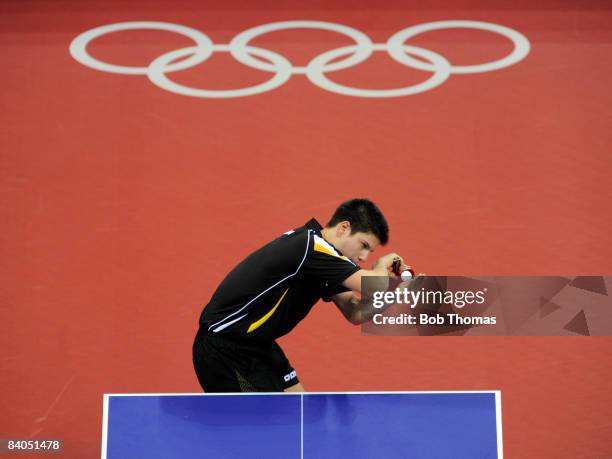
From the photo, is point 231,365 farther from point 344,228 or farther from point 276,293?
point 344,228

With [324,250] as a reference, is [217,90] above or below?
above

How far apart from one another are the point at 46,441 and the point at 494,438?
2667 mm

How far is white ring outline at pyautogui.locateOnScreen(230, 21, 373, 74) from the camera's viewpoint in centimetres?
555

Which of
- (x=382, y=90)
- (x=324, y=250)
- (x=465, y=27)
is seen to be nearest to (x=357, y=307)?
Answer: (x=324, y=250)

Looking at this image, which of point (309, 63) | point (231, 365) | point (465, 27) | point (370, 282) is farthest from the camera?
point (465, 27)

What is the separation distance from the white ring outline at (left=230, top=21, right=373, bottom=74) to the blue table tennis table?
3436mm

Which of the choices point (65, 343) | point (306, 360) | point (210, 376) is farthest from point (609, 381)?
point (65, 343)

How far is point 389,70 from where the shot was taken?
5.52 metres

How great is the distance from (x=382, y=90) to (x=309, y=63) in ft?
1.94

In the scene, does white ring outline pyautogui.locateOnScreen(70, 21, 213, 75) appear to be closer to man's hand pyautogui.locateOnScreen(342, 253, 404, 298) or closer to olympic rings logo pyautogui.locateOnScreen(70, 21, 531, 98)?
olympic rings logo pyautogui.locateOnScreen(70, 21, 531, 98)

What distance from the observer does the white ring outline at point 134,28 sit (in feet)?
18.2

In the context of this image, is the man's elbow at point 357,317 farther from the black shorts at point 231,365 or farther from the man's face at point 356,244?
the black shorts at point 231,365

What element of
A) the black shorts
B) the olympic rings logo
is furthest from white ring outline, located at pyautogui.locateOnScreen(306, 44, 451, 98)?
the black shorts

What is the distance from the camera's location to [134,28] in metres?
5.72
